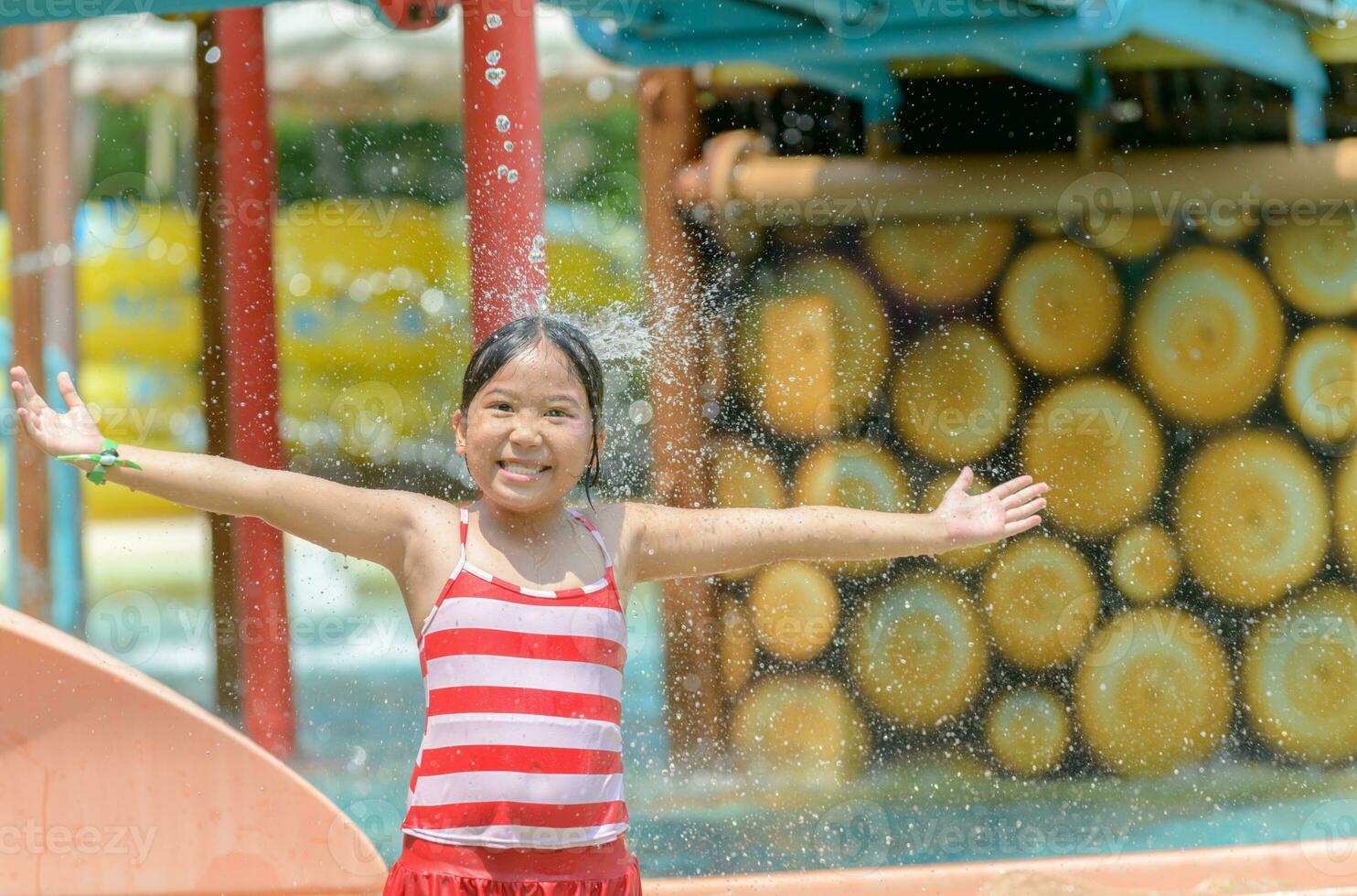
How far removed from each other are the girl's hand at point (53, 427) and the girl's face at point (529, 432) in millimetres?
479

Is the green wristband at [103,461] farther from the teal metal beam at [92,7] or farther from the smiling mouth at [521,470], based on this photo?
the teal metal beam at [92,7]

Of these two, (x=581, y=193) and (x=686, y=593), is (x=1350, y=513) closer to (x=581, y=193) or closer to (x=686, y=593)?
(x=686, y=593)

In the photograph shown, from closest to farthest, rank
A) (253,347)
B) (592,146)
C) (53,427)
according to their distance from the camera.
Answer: (53,427)
(253,347)
(592,146)

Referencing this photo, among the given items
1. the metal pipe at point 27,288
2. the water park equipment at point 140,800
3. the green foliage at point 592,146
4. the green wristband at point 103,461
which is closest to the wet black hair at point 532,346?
the green wristband at point 103,461

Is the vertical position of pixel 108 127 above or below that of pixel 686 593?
above

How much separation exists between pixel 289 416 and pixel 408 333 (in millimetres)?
948

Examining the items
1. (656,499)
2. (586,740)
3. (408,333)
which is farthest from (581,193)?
(586,740)

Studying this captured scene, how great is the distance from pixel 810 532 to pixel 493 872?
0.59 meters

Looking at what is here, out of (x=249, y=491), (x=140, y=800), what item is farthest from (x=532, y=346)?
(x=140, y=800)

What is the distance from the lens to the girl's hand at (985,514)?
7.33 ft

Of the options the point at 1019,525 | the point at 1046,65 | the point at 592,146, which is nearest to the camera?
the point at 1019,525

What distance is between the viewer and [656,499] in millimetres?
4445

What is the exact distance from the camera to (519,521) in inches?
86.7

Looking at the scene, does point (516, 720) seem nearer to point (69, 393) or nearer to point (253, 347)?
point (69, 393)
